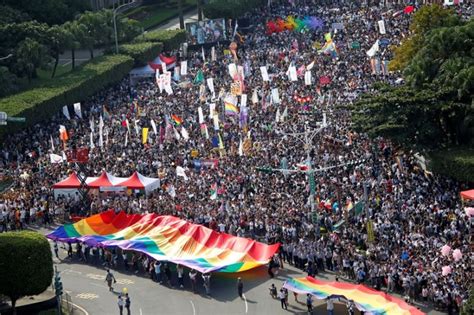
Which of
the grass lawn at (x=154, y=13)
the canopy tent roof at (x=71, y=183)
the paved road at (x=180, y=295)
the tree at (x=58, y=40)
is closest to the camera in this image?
the paved road at (x=180, y=295)

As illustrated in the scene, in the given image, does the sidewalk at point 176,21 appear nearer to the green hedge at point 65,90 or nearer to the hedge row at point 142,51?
the hedge row at point 142,51

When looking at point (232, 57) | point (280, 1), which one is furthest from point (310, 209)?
point (280, 1)

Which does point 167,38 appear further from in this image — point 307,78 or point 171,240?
point 171,240

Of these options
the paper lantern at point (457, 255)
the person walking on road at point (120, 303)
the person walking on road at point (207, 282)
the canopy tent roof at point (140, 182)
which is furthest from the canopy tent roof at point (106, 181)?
the paper lantern at point (457, 255)

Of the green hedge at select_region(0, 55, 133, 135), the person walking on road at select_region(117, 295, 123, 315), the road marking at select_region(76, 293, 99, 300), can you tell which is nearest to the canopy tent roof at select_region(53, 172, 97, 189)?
the green hedge at select_region(0, 55, 133, 135)

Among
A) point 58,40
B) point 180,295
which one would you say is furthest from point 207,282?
point 58,40
